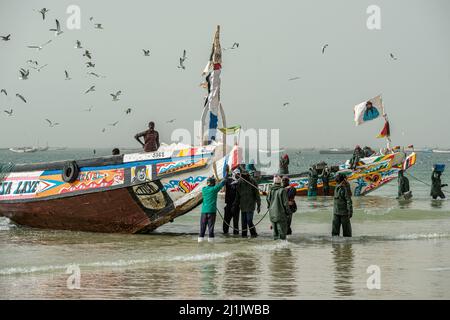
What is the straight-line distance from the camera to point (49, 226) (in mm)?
18953

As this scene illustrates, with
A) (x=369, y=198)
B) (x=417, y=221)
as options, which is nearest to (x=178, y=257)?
(x=417, y=221)

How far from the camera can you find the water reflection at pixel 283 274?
10.4 meters

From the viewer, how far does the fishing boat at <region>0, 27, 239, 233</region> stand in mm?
16531

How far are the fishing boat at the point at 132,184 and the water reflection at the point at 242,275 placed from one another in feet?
10.2

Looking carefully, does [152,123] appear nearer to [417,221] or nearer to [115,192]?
[115,192]

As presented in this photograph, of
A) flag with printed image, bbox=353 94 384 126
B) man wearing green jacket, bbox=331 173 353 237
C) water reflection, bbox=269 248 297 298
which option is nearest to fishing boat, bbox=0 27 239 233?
man wearing green jacket, bbox=331 173 353 237

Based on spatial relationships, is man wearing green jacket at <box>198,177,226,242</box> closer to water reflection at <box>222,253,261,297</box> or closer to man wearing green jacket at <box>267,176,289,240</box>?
man wearing green jacket at <box>267,176,289,240</box>

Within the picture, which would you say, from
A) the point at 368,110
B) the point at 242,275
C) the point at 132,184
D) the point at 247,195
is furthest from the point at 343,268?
the point at 368,110

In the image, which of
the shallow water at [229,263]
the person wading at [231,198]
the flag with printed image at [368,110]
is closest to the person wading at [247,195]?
the person wading at [231,198]

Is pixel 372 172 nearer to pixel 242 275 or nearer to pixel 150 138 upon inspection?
pixel 150 138

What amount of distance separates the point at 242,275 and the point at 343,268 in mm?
1645

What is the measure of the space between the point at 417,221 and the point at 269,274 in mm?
9664

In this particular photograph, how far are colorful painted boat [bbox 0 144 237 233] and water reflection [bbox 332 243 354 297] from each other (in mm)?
2978

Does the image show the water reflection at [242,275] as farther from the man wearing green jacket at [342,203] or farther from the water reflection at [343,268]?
the man wearing green jacket at [342,203]
